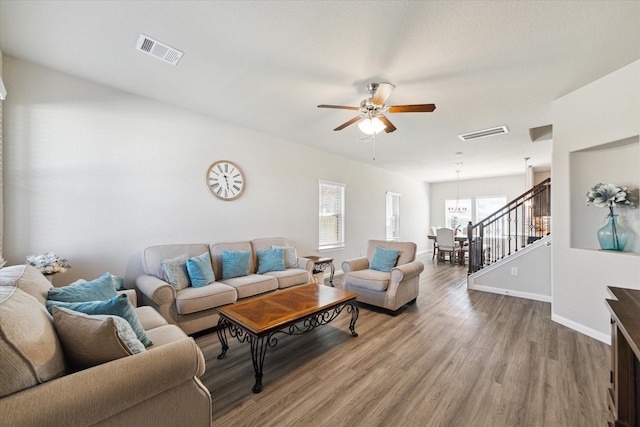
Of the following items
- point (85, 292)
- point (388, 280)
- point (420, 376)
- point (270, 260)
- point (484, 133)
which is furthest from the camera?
point (484, 133)

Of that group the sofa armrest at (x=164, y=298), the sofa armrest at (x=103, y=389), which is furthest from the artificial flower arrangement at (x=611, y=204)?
the sofa armrest at (x=164, y=298)

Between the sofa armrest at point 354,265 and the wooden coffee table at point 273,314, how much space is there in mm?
924

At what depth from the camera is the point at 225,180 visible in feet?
13.2

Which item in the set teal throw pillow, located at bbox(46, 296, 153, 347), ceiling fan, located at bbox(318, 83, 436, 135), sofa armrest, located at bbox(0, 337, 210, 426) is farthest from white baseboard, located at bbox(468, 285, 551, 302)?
teal throw pillow, located at bbox(46, 296, 153, 347)

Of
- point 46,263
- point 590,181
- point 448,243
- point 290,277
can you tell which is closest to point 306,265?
point 290,277

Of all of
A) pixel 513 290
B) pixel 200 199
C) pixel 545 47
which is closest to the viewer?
pixel 545 47

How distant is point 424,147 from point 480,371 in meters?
4.18

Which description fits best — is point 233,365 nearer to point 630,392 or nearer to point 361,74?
point 630,392

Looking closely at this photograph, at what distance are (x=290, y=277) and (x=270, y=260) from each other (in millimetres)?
441

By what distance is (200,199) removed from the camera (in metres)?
3.75

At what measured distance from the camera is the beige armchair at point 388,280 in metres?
3.46

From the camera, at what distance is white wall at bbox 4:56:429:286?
2.53m

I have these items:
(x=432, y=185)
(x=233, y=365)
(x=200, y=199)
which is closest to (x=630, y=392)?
(x=233, y=365)

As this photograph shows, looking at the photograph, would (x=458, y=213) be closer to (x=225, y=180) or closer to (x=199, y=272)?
(x=225, y=180)
